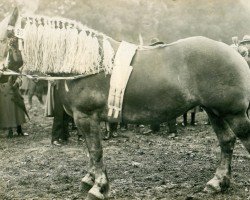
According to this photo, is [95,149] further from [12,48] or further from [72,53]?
[12,48]

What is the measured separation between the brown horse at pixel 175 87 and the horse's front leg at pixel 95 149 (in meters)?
0.01

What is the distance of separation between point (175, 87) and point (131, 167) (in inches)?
90.3

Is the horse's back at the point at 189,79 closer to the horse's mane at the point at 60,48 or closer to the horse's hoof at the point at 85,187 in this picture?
the horse's mane at the point at 60,48

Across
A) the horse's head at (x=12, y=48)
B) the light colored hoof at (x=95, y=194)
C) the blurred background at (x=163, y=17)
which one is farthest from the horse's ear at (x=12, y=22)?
the blurred background at (x=163, y=17)

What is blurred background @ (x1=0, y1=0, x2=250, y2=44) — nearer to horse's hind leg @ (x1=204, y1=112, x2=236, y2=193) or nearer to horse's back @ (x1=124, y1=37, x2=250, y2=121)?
horse's hind leg @ (x1=204, y1=112, x2=236, y2=193)

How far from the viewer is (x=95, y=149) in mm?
4844

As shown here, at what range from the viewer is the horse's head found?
15.2 feet

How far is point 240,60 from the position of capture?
472cm

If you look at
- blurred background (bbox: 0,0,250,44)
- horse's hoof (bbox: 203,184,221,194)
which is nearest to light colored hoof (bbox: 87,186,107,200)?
horse's hoof (bbox: 203,184,221,194)

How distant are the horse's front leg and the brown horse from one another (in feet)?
0.04

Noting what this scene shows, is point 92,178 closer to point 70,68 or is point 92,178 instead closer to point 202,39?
point 70,68

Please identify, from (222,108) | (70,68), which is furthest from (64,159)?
(222,108)

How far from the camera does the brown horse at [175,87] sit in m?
4.63

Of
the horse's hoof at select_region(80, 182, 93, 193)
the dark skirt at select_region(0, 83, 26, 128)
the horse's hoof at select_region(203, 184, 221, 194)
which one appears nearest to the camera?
the horse's hoof at select_region(203, 184, 221, 194)
